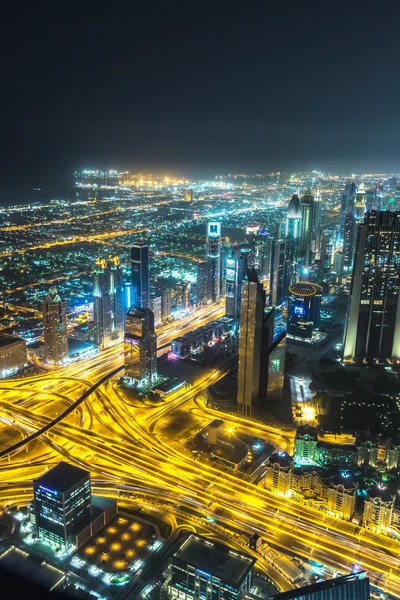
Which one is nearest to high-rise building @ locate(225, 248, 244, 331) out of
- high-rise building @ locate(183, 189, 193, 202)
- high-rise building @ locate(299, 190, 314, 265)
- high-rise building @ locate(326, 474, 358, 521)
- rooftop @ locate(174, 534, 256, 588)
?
high-rise building @ locate(299, 190, 314, 265)

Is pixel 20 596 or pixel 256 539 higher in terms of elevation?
pixel 20 596

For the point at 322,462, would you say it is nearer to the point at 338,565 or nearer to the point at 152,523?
the point at 338,565

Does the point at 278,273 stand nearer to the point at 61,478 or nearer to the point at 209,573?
the point at 61,478

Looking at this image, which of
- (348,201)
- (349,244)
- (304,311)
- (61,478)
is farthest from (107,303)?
(348,201)

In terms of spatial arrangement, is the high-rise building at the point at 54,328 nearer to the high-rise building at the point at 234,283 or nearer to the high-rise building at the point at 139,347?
the high-rise building at the point at 139,347

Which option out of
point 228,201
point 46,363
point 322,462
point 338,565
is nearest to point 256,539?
point 338,565

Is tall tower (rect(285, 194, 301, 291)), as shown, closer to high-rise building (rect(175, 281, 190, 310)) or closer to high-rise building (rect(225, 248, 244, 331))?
high-rise building (rect(225, 248, 244, 331))
